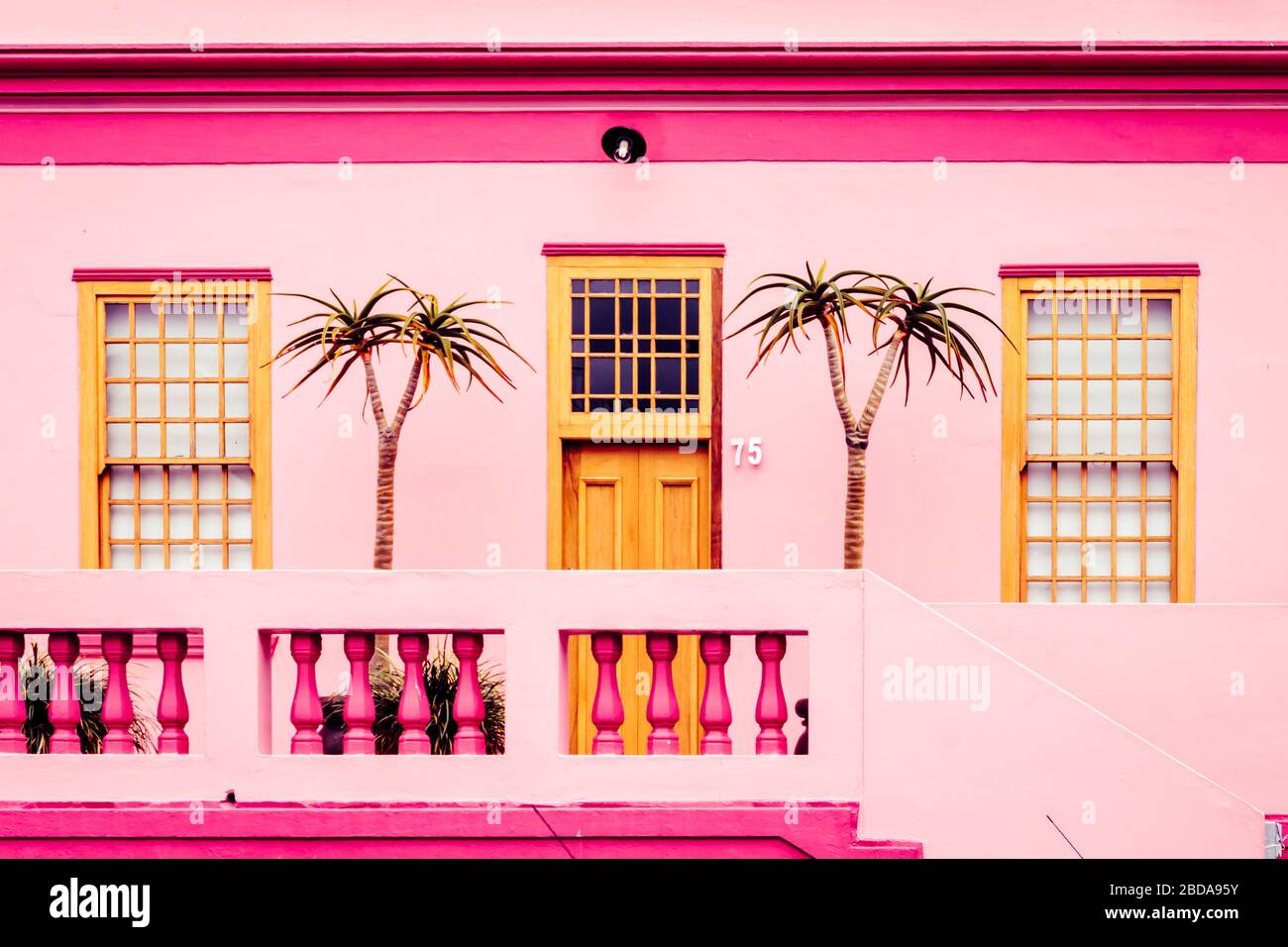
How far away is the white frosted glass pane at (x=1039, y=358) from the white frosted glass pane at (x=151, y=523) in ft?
18.2

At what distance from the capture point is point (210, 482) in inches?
283

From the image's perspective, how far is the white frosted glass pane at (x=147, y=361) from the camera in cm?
714

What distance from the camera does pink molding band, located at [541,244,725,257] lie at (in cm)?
698

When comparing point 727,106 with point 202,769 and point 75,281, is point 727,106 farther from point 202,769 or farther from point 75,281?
point 202,769

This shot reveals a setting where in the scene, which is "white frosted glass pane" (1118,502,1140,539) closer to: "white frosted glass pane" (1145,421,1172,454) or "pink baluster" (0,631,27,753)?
"white frosted glass pane" (1145,421,1172,454)

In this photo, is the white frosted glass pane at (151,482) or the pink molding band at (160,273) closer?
the pink molding band at (160,273)

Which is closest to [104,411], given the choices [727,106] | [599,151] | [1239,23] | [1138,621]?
[599,151]

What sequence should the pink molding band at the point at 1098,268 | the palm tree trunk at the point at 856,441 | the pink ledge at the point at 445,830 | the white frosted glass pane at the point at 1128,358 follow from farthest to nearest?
the white frosted glass pane at the point at 1128,358 → the pink molding band at the point at 1098,268 → the palm tree trunk at the point at 856,441 → the pink ledge at the point at 445,830

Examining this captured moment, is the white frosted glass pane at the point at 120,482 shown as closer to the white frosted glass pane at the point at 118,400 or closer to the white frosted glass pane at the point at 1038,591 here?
the white frosted glass pane at the point at 118,400

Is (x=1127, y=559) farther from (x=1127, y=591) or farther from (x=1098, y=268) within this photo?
(x=1098, y=268)

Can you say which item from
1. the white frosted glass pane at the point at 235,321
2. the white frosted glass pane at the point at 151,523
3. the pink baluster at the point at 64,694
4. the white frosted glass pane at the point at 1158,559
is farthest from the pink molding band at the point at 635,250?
the pink baluster at the point at 64,694

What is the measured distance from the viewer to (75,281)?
23.2 feet

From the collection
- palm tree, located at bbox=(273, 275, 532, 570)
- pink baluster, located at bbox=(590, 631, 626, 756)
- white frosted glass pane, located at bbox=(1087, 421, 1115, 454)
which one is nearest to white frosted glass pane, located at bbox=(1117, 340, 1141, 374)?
white frosted glass pane, located at bbox=(1087, 421, 1115, 454)

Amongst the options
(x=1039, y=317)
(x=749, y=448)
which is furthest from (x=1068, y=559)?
(x=749, y=448)
